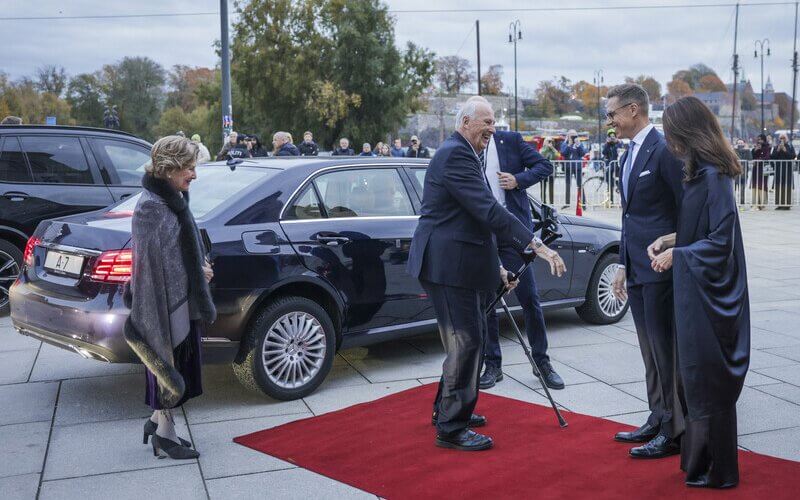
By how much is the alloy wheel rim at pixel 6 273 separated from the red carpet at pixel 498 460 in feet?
15.6

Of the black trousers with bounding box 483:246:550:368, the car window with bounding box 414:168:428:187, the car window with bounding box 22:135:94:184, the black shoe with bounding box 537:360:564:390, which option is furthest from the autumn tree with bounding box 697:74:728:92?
the black shoe with bounding box 537:360:564:390

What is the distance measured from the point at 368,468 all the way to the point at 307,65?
134ft

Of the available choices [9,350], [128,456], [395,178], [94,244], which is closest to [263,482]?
[128,456]

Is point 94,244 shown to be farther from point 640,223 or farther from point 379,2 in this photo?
point 379,2

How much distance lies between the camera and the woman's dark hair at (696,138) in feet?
13.2

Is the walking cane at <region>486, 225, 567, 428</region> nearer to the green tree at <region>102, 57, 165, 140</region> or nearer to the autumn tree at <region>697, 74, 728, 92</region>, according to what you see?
the green tree at <region>102, 57, 165, 140</region>

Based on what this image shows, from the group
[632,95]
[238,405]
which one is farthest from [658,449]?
[238,405]

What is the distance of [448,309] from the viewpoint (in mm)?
4730

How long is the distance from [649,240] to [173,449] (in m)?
2.76

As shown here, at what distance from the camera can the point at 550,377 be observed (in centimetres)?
599

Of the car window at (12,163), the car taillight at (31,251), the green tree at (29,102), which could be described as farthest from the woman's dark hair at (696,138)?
the green tree at (29,102)

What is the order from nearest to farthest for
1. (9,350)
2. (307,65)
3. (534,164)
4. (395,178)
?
Answer: (534,164), (395,178), (9,350), (307,65)

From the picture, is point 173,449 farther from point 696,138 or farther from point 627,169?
point 696,138

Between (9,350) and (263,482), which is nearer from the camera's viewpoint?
(263,482)
